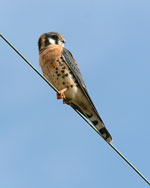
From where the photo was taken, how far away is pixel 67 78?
21.4 ft

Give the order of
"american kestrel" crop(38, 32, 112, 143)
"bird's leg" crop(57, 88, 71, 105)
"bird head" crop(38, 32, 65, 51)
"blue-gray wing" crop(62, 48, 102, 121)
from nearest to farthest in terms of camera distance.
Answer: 1. "bird's leg" crop(57, 88, 71, 105)
2. "american kestrel" crop(38, 32, 112, 143)
3. "blue-gray wing" crop(62, 48, 102, 121)
4. "bird head" crop(38, 32, 65, 51)

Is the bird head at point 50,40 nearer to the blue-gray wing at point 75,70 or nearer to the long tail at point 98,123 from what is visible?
the blue-gray wing at point 75,70

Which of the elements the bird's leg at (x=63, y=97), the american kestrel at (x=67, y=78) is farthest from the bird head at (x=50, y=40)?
the bird's leg at (x=63, y=97)

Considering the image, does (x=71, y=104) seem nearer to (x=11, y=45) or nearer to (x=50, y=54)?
(x=50, y=54)

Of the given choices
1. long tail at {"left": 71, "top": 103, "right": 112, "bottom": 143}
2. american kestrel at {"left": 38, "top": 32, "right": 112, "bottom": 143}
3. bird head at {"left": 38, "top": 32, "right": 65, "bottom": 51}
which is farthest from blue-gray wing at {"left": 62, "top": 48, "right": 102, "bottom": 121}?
bird head at {"left": 38, "top": 32, "right": 65, "bottom": 51}

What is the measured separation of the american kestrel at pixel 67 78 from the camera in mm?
6484

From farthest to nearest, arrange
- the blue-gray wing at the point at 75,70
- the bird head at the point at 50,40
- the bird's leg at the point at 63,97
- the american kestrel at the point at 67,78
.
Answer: the bird head at the point at 50,40
the blue-gray wing at the point at 75,70
the american kestrel at the point at 67,78
the bird's leg at the point at 63,97

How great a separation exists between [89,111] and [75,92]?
1.20ft

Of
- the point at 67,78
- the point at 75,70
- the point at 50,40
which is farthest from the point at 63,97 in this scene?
the point at 50,40

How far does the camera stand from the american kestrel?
6.48m

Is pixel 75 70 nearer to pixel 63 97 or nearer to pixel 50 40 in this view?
pixel 63 97

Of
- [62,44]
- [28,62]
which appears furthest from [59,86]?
[28,62]

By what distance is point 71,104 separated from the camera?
6797 mm

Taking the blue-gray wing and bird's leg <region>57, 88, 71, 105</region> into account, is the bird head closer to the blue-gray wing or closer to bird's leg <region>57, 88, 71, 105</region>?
the blue-gray wing
